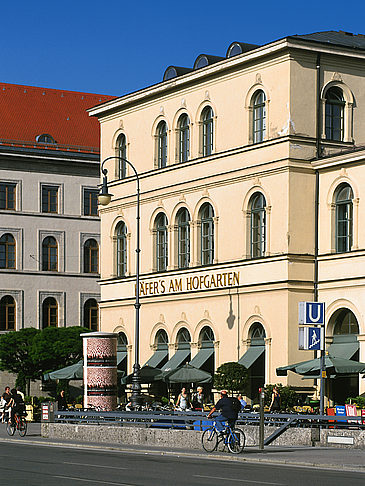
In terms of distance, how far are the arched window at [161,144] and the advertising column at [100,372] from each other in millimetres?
18466

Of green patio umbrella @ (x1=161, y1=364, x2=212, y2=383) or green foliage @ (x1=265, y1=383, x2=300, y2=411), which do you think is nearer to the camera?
green foliage @ (x1=265, y1=383, x2=300, y2=411)

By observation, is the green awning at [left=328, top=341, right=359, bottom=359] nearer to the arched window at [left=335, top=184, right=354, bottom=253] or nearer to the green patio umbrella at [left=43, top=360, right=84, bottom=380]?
the arched window at [left=335, top=184, right=354, bottom=253]

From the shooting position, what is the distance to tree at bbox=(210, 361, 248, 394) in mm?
51353

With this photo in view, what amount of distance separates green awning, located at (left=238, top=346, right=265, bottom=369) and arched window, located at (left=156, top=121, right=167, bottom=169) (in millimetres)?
12401

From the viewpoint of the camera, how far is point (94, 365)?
44.1 metres

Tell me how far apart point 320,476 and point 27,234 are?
6287 cm

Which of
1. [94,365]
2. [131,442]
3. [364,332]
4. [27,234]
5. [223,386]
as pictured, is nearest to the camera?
[131,442]

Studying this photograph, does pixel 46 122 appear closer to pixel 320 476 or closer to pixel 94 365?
pixel 94 365

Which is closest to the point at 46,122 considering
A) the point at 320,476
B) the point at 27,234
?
the point at 27,234

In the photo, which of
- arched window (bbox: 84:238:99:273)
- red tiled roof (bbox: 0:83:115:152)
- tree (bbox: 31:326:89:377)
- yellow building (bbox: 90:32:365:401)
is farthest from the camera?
arched window (bbox: 84:238:99:273)

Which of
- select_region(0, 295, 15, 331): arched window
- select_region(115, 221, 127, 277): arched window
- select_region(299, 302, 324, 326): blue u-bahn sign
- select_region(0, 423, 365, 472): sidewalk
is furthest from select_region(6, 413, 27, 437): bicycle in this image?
select_region(0, 295, 15, 331): arched window

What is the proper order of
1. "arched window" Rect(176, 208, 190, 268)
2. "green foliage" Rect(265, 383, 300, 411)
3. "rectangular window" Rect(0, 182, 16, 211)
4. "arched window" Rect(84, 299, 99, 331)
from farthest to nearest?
"arched window" Rect(84, 299, 99, 331) < "rectangular window" Rect(0, 182, 16, 211) < "arched window" Rect(176, 208, 190, 268) < "green foliage" Rect(265, 383, 300, 411)

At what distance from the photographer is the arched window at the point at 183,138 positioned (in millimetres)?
59000

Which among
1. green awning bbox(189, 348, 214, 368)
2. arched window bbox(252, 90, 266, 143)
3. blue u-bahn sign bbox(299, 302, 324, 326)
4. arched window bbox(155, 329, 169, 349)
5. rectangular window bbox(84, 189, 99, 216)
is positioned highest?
arched window bbox(252, 90, 266, 143)
